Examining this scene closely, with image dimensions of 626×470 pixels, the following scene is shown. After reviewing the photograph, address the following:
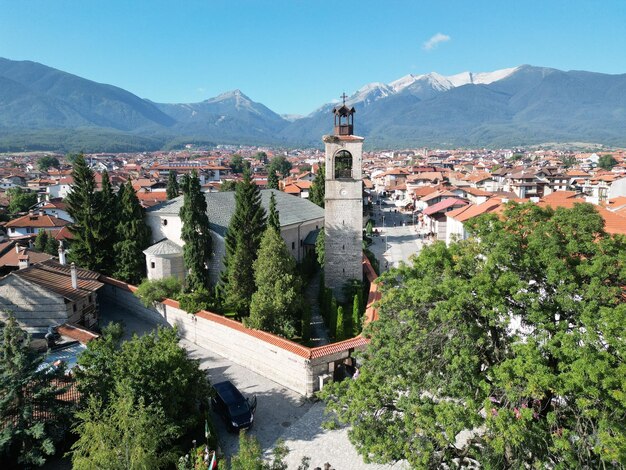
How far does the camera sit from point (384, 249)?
149 feet

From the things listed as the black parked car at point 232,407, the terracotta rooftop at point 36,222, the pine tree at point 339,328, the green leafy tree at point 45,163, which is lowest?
the black parked car at point 232,407

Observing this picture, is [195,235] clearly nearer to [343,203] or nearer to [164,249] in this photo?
[164,249]

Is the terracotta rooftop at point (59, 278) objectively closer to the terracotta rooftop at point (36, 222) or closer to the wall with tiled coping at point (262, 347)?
the wall with tiled coping at point (262, 347)

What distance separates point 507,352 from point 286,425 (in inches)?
369

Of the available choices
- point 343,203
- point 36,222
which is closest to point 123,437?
point 343,203

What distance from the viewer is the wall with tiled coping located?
18469 millimetres

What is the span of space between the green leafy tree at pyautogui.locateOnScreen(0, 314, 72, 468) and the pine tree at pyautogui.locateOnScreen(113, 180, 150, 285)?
15.4 m

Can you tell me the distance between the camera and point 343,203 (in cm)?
2719

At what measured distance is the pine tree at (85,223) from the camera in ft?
98.7

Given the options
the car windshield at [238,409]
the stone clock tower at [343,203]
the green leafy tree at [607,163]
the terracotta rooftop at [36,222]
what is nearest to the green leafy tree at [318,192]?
the stone clock tower at [343,203]

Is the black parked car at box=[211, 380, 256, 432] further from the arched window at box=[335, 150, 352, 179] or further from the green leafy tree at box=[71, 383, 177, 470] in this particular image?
the arched window at box=[335, 150, 352, 179]

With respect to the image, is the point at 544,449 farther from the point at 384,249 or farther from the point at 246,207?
the point at 384,249

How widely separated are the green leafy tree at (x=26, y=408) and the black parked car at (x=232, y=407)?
17.2 feet

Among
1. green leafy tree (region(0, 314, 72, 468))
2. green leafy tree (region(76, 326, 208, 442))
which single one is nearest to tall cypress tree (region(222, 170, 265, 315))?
green leafy tree (region(76, 326, 208, 442))
